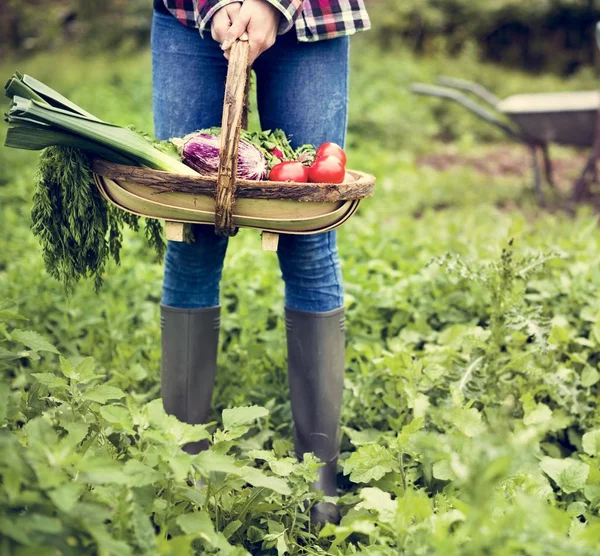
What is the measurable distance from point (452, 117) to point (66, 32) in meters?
6.25

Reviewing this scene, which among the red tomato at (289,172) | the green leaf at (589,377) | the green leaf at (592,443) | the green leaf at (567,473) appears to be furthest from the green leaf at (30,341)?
the green leaf at (589,377)

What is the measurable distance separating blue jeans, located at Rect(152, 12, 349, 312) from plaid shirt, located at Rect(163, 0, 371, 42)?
5 cm

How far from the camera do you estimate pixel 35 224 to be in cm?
174

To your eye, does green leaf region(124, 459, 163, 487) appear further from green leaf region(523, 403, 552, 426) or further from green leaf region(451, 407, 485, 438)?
green leaf region(523, 403, 552, 426)

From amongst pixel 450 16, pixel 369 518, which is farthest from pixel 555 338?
pixel 450 16

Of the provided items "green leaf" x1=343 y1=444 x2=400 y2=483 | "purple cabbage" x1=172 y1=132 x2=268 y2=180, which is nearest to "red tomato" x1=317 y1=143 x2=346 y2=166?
"purple cabbage" x1=172 y1=132 x2=268 y2=180

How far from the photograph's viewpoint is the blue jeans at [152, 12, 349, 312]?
1846 mm

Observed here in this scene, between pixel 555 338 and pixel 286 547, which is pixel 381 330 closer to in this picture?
pixel 555 338

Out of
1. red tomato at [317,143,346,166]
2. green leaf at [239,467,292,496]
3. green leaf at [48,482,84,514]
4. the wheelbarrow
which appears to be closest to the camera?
green leaf at [48,482,84,514]

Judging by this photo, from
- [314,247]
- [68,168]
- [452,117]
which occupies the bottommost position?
[314,247]

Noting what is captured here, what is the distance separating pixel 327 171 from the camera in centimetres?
169

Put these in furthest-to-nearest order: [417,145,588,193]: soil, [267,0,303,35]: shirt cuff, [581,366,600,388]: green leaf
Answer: [417,145,588,193]: soil, [581,366,600,388]: green leaf, [267,0,303,35]: shirt cuff

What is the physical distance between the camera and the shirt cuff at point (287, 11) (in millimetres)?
1646

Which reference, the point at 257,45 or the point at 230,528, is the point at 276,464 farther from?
the point at 257,45
